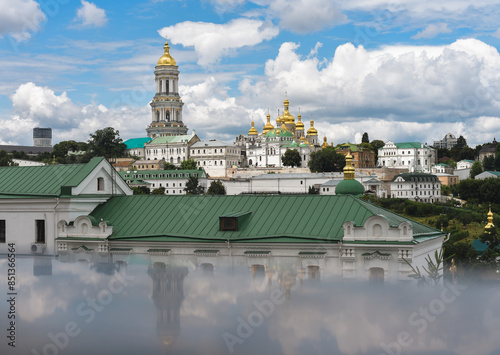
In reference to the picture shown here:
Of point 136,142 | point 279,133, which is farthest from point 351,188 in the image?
point 136,142

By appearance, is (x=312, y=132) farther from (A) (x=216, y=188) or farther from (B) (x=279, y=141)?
(A) (x=216, y=188)

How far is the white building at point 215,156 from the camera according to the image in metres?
164

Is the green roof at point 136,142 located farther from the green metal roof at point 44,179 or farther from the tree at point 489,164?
the green metal roof at point 44,179

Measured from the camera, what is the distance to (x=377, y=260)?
58.4 feet

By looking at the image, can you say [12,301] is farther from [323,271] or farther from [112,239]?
[323,271]

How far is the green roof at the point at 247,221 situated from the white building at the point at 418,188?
10277 cm

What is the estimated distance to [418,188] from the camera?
398 feet

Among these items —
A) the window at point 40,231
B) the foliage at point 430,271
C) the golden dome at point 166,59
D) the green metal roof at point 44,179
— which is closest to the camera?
the foliage at point 430,271

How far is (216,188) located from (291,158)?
35.5m

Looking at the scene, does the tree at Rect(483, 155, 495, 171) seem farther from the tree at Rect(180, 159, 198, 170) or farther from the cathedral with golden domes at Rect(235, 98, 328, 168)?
the tree at Rect(180, 159, 198, 170)

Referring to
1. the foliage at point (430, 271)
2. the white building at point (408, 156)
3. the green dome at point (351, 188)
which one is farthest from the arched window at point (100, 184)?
the white building at point (408, 156)

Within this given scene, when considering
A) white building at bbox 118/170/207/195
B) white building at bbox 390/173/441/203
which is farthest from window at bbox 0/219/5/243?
white building at bbox 118/170/207/195

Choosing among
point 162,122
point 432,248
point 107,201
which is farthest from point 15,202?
point 162,122

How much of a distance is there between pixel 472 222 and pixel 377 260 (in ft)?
196
